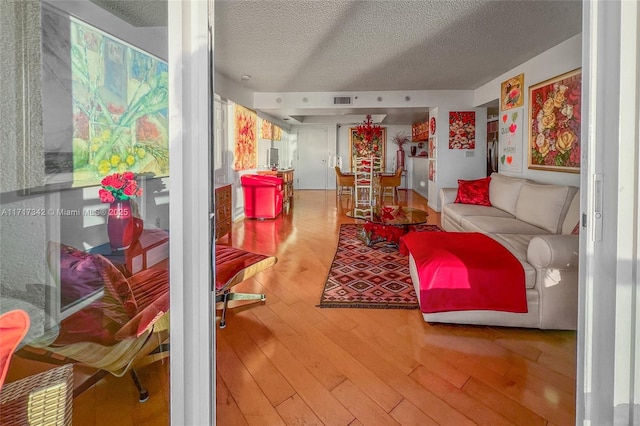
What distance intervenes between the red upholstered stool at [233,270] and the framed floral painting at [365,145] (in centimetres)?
900

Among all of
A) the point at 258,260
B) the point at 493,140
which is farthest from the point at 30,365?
the point at 493,140

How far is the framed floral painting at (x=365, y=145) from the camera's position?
A: 11.3 meters

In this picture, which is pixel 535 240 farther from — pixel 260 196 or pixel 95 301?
pixel 260 196

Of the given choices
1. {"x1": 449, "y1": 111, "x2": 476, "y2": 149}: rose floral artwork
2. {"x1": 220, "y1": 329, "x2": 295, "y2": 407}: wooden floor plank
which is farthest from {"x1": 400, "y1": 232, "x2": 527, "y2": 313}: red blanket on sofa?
{"x1": 449, "y1": 111, "x2": 476, "y2": 149}: rose floral artwork

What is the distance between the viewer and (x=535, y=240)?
2268mm

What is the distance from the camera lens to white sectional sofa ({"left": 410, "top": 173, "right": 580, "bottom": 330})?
7.11 feet

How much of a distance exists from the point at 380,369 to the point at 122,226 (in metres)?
1.41

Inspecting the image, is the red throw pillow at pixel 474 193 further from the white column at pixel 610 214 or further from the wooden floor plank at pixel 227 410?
the wooden floor plank at pixel 227 410

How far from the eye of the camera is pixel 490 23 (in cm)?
352

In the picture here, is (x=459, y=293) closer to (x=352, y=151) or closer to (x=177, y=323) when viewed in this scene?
(x=177, y=323)

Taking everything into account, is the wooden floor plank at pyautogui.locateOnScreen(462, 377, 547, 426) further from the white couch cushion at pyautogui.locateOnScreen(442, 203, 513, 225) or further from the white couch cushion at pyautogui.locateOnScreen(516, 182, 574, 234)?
the white couch cushion at pyautogui.locateOnScreen(442, 203, 513, 225)

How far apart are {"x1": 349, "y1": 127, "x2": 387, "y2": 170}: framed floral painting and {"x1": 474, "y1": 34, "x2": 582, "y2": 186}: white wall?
19.4 feet

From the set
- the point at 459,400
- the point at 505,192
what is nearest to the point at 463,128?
the point at 505,192

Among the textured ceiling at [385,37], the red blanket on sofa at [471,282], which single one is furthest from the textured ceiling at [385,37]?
the red blanket on sofa at [471,282]
